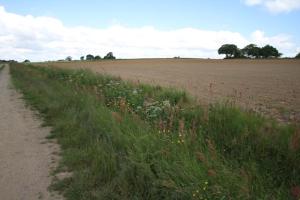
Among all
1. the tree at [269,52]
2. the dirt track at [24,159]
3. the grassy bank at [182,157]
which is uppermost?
the grassy bank at [182,157]

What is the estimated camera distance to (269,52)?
288ft

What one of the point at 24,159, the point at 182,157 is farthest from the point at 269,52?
the point at 182,157

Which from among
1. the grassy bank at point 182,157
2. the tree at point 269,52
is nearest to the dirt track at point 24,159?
the grassy bank at point 182,157

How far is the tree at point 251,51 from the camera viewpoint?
294 feet

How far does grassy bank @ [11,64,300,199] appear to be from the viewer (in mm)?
3781

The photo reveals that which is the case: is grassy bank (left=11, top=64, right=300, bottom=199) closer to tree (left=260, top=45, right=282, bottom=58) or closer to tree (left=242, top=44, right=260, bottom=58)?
tree (left=260, top=45, right=282, bottom=58)

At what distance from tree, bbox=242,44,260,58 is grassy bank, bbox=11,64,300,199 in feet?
290

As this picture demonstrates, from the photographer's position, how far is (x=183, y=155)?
437 cm

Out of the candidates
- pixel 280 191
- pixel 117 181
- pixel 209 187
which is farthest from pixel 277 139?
pixel 117 181

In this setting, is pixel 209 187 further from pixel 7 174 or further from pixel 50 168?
pixel 7 174

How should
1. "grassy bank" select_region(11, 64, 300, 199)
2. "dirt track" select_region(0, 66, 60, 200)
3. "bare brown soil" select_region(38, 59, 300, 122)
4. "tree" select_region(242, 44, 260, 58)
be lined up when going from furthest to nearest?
"tree" select_region(242, 44, 260, 58), "bare brown soil" select_region(38, 59, 300, 122), "dirt track" select_region(0, 66, 60, 200), "grassy bank" select_region(11, 64, 300, 199)

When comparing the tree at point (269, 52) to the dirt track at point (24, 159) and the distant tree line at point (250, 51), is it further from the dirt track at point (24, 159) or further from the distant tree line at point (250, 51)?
the dirt track at point (24, 159)

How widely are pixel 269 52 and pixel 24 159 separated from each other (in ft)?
295

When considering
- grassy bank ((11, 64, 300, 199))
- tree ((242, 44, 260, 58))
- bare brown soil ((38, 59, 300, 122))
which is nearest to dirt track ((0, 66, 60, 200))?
grassy bank ((11, 64, 300, 199))
